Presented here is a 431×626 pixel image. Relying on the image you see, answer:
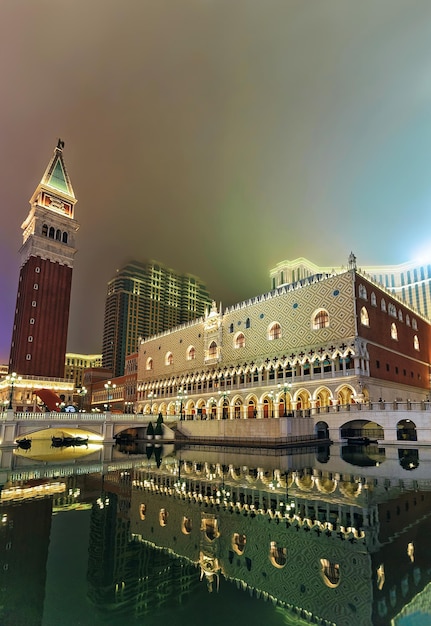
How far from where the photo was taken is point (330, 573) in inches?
313

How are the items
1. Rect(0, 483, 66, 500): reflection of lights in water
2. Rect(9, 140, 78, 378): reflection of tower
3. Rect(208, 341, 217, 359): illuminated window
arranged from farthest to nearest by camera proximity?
1. Rect(9, 140, 78, 378): reflection of tower
2. Rect(208, 341, 217, 359): illuminated window
3. Rect(0, 483, 66, 500): reflection of lights in water

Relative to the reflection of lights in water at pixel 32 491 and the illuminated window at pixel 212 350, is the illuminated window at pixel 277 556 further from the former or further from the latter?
the illuminated window at pixel 212 350

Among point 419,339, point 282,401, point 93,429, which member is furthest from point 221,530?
point 419,339

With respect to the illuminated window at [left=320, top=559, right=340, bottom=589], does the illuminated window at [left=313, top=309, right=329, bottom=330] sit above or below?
above

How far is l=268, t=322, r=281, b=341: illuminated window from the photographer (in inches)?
2210

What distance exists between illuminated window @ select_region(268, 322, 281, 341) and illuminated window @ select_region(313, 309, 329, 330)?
657cm

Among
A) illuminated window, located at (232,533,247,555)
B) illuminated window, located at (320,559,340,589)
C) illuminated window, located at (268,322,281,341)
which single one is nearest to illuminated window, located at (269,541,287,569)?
illuminated window, located at (232,533,247,555)

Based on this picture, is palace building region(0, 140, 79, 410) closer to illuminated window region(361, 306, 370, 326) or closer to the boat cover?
the boat cover

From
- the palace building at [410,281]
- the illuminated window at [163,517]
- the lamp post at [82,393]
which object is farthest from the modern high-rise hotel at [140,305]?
the illuminated window at [163,517]

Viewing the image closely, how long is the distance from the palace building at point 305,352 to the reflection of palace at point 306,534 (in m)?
26.5

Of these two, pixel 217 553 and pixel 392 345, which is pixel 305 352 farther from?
pixel 217 553

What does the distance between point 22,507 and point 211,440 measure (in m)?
28.4

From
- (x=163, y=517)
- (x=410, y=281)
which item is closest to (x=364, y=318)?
(x=163, y=517)

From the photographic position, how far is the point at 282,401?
53.5 m
